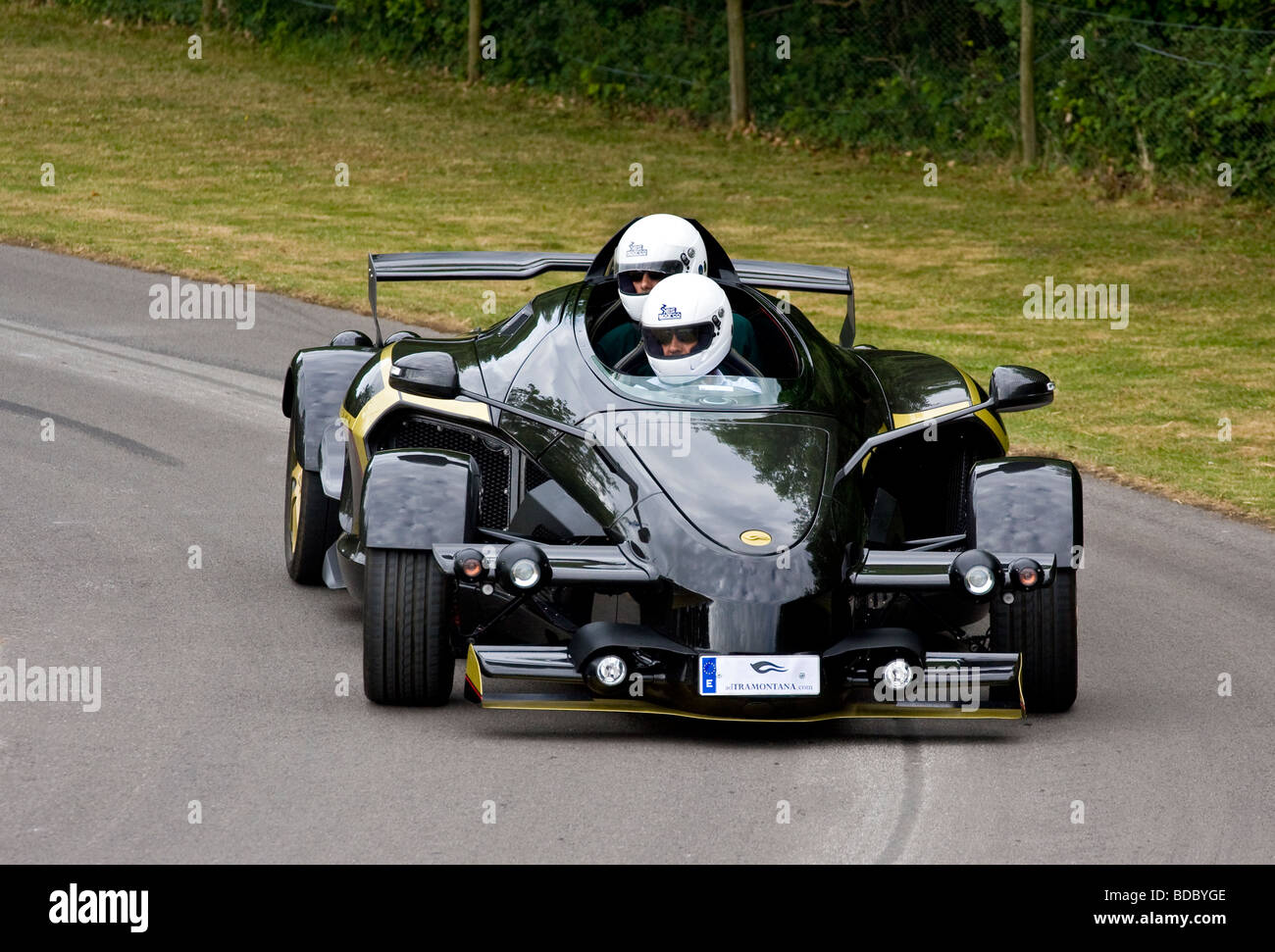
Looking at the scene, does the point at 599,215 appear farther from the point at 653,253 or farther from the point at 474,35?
the point at 653,253

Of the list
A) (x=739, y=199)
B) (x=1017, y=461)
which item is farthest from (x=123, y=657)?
(x=739, y=199)

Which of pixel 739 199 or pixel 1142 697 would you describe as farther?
pixel 739 199

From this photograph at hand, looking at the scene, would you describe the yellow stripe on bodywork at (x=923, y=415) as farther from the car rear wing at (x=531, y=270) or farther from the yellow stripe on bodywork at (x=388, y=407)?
the yellow stripe on bodywork at (x=388, y=407)

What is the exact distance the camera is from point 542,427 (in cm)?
749

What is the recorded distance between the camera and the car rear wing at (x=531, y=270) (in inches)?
359

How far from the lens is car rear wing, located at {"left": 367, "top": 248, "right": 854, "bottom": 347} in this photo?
9109 mm

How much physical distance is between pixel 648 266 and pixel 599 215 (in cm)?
1331

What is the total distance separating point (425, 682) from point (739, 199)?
54.5ft

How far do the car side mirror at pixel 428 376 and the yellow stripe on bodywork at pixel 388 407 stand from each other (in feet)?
0.92

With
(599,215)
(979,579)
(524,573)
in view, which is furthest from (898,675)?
(599,215)

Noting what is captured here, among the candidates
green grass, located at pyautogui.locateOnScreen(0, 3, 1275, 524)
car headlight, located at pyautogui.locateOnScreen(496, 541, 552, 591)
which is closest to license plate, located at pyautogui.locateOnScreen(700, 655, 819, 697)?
car headlight, located at pyautogui.locateOnScreen(496, 541, 552, 591)

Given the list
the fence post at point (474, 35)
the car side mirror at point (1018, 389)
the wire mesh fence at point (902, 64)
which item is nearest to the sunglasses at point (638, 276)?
the car side mirror at point (1018, 389)

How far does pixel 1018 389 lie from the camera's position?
7.64 m

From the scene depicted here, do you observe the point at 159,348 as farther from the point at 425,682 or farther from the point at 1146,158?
the point at 1146,158
